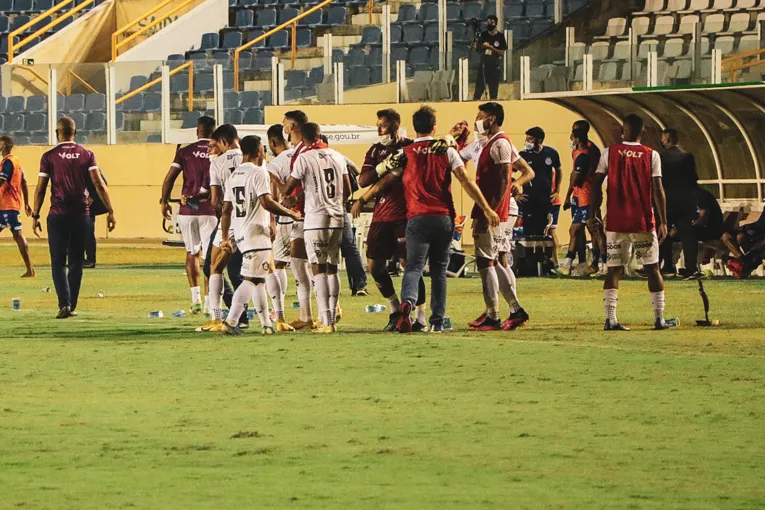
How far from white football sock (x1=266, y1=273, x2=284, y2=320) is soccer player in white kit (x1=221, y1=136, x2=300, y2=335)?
1.82ft

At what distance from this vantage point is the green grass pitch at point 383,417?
23.7ft

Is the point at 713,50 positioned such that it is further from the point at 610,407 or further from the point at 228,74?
the point at 610,407

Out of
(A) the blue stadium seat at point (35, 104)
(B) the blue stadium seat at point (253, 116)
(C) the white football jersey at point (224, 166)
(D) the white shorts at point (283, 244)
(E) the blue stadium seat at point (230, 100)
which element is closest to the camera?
(C) the white football jersey at point (224, 166)

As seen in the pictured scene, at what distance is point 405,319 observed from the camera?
1418 cm

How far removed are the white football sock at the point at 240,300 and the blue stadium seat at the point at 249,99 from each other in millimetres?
20602

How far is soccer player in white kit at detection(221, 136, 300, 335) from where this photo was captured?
13.9 metres

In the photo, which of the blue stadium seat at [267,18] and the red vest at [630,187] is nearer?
the red vest at [630,187]

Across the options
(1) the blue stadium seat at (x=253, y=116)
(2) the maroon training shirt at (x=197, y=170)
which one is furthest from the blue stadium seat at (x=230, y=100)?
(2) the maroon training shirt at (x=197, y=170)

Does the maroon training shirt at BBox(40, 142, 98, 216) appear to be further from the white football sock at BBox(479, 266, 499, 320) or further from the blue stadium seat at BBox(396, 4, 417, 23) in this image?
the blue stadium seat at BBox(396, 4, 417, 23)

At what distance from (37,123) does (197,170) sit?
67.9ft

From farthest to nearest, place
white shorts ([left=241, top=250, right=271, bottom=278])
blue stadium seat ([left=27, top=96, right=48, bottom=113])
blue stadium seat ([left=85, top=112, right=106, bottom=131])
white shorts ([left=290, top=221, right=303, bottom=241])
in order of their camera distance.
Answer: blue stadium seat ([left=27, top=96, right=48, bottom=113])
blue stadium seat ([left=85, top=112, right=106, bottom=131])
white shorts ([left=290, top=221, right=303, bottom=241])
white shorts ([left=241, top=250, right=271, bottom=278])

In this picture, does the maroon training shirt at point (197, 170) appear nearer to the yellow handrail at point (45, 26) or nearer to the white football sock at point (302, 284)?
the white football sock at point (302, 284)

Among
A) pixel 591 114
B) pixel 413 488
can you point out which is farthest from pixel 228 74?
pixel 413 488

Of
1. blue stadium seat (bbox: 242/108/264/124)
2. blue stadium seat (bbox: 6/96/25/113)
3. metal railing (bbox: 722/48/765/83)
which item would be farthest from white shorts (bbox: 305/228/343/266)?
blue stadium seat (bbox: 6/96/25/113)
